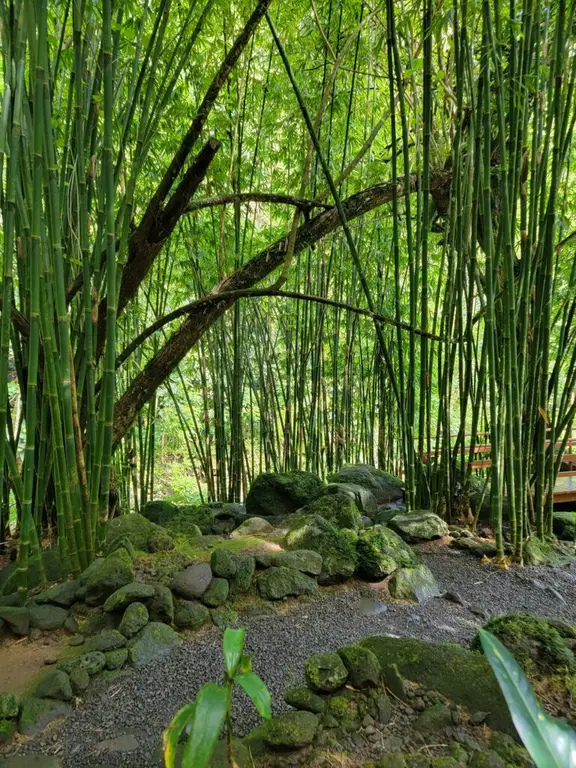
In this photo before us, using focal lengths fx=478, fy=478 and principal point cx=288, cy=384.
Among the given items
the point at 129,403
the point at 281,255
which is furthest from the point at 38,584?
the point at 281,255

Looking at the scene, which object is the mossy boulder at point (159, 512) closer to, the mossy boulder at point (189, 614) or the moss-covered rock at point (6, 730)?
the mossy boulder at point (189, 614)

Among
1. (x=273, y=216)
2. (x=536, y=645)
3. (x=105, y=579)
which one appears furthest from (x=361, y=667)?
(x=273, y=216)

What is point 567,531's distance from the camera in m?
1.78

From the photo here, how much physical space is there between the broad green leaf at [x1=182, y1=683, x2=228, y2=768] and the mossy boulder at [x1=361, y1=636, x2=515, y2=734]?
45cm

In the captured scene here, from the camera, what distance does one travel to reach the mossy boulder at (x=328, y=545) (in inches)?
52.7

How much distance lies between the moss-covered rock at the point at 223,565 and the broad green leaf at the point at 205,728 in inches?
30.3

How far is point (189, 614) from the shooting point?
113 centimetres

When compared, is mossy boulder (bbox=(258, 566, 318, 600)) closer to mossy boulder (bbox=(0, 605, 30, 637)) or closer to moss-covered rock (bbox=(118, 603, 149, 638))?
moss-covered rock (bbox=(118, 603, 149, 638))

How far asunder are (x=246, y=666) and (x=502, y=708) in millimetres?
403

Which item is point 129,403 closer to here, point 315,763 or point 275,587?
point 275,587

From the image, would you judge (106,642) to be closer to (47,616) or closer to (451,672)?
(47,616)

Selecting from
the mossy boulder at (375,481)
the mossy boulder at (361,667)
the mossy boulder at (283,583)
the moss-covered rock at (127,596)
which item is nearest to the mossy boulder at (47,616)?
the moss-covered rock at (127,596)

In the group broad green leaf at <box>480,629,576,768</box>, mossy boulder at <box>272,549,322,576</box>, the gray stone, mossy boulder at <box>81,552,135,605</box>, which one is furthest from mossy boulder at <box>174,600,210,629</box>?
broad green leaf at <box>480,629,576,768</box>

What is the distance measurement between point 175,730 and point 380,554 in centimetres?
97
